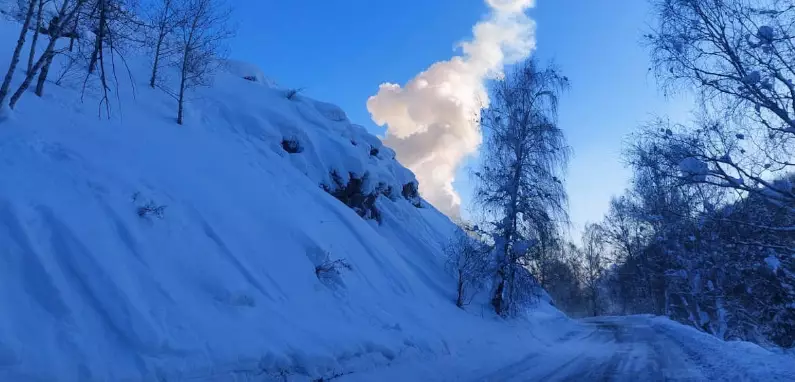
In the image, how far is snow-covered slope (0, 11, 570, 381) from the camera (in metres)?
4.82

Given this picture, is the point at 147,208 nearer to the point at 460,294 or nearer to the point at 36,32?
the point at 36,32

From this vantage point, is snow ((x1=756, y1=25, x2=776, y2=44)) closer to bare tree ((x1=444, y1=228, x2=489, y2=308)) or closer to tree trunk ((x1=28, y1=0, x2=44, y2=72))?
bare tree ((x1=444, y1=228, x2=489, y2=308))

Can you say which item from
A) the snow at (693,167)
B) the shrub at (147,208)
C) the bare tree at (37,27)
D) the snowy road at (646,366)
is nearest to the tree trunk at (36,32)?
the bare tree at (37,27)

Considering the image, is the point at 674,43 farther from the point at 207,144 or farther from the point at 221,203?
the point at 207,144

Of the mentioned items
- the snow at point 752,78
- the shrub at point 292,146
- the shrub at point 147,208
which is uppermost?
the shrub at point 292,146

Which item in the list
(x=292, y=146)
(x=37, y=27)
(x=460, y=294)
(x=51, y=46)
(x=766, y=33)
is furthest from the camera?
(x=292, y=146)

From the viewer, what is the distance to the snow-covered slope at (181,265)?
4.82 metres

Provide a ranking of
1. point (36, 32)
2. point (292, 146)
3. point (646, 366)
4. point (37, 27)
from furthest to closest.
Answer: point (292, 146), point (646, 366), point (36, 32), point (37, 27)

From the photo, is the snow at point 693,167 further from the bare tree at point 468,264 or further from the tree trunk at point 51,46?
the tree trunk at point 51,46

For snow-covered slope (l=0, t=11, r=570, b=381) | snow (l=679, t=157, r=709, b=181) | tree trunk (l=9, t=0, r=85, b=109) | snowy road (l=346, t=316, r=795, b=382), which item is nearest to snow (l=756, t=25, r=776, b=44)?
snow (l=679, t=157, r=709, b=181)

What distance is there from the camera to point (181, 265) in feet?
22.0

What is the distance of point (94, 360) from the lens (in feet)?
14.4

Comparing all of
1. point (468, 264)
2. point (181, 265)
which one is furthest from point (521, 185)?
point (181, 265)

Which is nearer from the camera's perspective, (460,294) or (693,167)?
(693,167)
